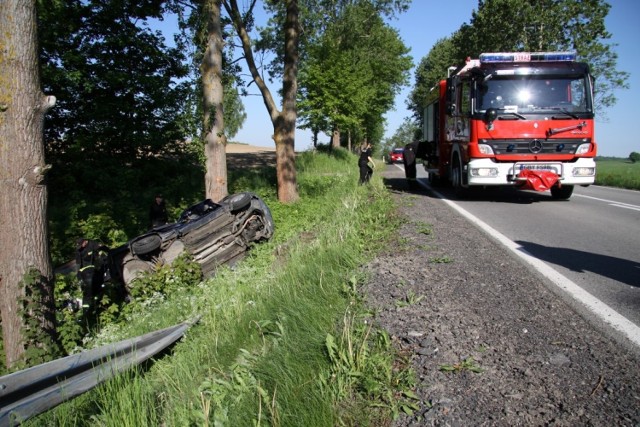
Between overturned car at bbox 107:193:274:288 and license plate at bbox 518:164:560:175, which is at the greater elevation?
license plate at bbox 518:164:560:175

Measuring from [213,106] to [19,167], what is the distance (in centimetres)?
644

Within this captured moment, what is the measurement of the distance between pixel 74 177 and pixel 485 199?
40.9ft

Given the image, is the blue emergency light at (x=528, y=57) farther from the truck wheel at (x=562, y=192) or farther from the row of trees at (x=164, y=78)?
the row of trees at (x=164, y=78)

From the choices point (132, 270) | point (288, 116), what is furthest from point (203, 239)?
point (288, 116)

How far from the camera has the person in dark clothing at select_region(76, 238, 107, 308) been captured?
20.4 feet

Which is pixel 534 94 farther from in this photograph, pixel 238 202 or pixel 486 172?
pixel 238 202

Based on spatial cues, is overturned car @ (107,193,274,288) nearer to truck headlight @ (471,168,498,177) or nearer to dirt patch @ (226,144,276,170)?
truck headlight @ (471,168,498,177)

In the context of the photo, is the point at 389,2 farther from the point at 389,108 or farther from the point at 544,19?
the point at 389,108

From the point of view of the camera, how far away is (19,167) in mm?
4391

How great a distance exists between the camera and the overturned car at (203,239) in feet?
22.8

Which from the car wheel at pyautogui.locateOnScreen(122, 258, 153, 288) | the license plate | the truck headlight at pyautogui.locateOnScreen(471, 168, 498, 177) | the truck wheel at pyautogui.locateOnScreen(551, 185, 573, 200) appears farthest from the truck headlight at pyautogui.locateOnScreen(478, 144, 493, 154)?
the car wheel at pyautogui.locateOnScreen(122, 258, 153, 288)

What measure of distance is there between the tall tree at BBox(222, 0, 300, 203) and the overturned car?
4750mm

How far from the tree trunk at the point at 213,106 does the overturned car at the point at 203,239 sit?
215cm

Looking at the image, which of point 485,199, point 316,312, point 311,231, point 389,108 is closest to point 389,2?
point 389,108
